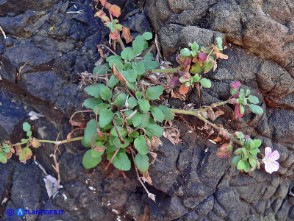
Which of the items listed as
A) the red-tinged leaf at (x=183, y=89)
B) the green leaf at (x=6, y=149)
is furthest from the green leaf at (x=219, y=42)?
the green leaf at (x=6, y=149)

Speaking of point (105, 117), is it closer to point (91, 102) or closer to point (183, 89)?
point (91, 102)

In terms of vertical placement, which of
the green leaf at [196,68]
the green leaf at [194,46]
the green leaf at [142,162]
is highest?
the green leaf at [194,46]

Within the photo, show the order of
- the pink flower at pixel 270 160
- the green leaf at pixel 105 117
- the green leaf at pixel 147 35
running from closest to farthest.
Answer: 1. the green leaf at pixel 105 117
2. the pink flower at pixel 270 160
3. the green leaf at pixel 147 35

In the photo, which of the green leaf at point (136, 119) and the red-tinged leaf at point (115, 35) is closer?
the green leaf at point (136, 119)

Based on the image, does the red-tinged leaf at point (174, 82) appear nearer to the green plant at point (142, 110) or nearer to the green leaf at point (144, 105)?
the green plant at point (142, 110)

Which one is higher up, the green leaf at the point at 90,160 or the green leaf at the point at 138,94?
the green leaf at the point at 138,94

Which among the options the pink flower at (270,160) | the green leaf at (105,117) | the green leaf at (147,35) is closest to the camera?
the green leaf at (105,117)

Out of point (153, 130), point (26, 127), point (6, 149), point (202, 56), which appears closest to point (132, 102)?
point (153, 130)

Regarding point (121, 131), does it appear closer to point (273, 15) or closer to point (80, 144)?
point (80, 144)
